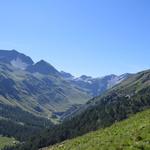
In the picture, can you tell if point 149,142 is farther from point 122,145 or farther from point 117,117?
point 117,117

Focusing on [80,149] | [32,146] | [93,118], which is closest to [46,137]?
[32,146]

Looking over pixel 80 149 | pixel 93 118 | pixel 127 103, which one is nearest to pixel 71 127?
pixel 93 118

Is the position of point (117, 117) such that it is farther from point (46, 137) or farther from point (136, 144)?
point (136, 144)

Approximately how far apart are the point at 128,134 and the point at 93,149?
125 inches

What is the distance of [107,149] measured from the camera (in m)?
27.5

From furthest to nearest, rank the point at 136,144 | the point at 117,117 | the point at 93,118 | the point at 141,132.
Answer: the point at 93,118 → the point at 117,117 → the point at 141,132 → the point at 136,144

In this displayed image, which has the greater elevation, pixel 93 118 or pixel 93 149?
pixel 93 118

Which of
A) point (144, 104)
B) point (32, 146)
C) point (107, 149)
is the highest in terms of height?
point (144, 104)

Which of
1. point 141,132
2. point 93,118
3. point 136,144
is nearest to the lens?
point 136,144

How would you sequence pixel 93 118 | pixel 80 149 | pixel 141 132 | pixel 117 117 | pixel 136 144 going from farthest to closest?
pixel 93 118 → pixel 117 117 → pixel 80 149 → pixel 141 132 → pixel 136 144

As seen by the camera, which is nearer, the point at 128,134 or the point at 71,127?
the point at 128,134

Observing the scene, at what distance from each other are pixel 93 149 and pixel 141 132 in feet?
13.3

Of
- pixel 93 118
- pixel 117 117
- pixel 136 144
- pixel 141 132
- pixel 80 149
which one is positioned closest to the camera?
pixel 136 144

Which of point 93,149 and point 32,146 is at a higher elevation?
point 32,146
